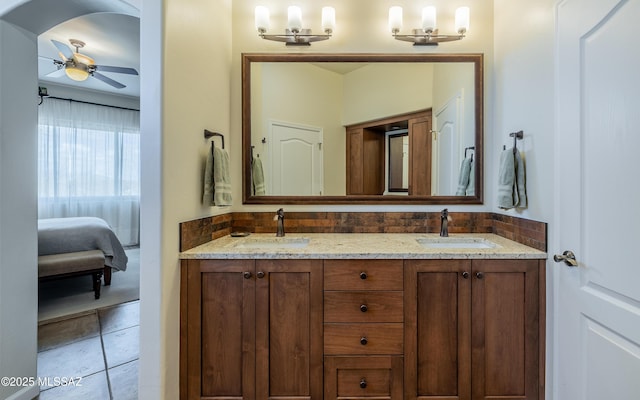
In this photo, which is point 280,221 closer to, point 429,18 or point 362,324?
point 362,324

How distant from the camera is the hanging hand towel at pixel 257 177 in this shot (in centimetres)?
208

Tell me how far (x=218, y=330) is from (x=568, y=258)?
177cm

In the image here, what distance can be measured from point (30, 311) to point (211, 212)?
44.2 inches

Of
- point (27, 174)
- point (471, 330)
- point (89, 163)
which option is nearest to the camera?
point (471, 330)

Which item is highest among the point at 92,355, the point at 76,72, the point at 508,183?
the point at 76,72

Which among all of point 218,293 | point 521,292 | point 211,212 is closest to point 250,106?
point 211,212

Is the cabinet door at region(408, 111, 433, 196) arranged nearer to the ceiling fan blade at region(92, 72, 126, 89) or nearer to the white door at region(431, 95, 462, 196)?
the white door at region(431, 95, 462, 196)

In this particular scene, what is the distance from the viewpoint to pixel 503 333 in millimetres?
1475

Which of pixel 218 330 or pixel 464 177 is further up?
pixel 464 177

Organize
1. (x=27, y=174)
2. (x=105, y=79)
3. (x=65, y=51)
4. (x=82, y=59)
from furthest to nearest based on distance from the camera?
(x=105, y=79)
(x=82, y=59)
(x=65, y=51)
(x=27, y=174)

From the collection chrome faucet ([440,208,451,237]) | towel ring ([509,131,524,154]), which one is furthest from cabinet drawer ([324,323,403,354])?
towel ring ([509,131,524,154])

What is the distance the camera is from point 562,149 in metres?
1.37

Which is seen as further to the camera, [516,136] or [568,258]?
[516,136]

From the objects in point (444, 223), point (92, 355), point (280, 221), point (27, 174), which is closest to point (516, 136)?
point (444, 223)
